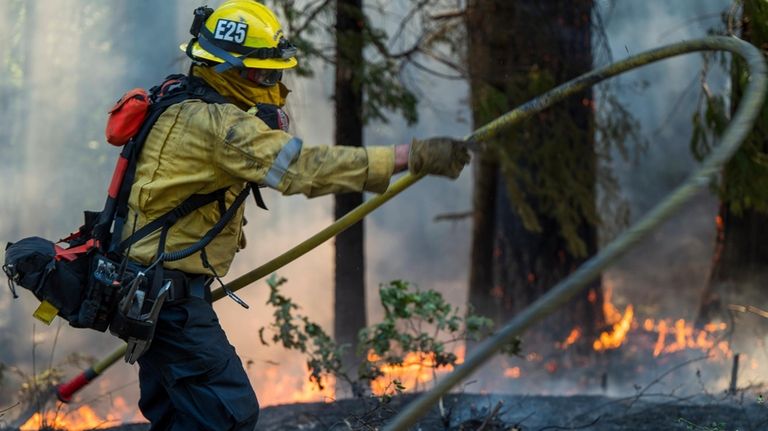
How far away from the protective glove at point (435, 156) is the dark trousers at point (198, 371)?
3.68 ft

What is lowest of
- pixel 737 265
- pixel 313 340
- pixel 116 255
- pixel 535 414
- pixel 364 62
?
pixel 535 414

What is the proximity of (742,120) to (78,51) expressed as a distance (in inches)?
307

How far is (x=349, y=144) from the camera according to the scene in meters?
8.71

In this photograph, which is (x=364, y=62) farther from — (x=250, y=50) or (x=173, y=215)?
(x=173, y=215)

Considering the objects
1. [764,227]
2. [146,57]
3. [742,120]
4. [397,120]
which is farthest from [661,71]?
[742,120]

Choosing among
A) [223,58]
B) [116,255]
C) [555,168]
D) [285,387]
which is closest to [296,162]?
[223,58]

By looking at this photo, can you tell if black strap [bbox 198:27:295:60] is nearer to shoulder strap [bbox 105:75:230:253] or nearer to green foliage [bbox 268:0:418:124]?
shoulder strap [bbox 105:75:230:253]

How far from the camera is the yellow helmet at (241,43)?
4.17 meters

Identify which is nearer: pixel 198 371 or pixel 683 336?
pixel 198 371

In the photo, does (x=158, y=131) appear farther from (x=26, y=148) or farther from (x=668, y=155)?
(x=668, y=155)

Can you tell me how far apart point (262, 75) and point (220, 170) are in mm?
497

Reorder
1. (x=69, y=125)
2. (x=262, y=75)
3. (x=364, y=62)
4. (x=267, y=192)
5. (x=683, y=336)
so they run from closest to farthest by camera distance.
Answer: (x=262, y=75) < (x=364, y=62) < (x=69, y=125) < (x=683, y=336) < (x=267, y=192)

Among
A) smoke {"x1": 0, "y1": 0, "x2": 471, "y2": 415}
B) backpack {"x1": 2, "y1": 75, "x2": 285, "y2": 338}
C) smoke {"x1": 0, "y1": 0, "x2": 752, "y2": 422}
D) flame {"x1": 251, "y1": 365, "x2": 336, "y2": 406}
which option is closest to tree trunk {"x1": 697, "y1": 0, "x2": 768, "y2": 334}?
smoke {"x1": 0, "y1": 0, "x2": 752, "y2": 422}

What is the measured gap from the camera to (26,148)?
32.1 feet
